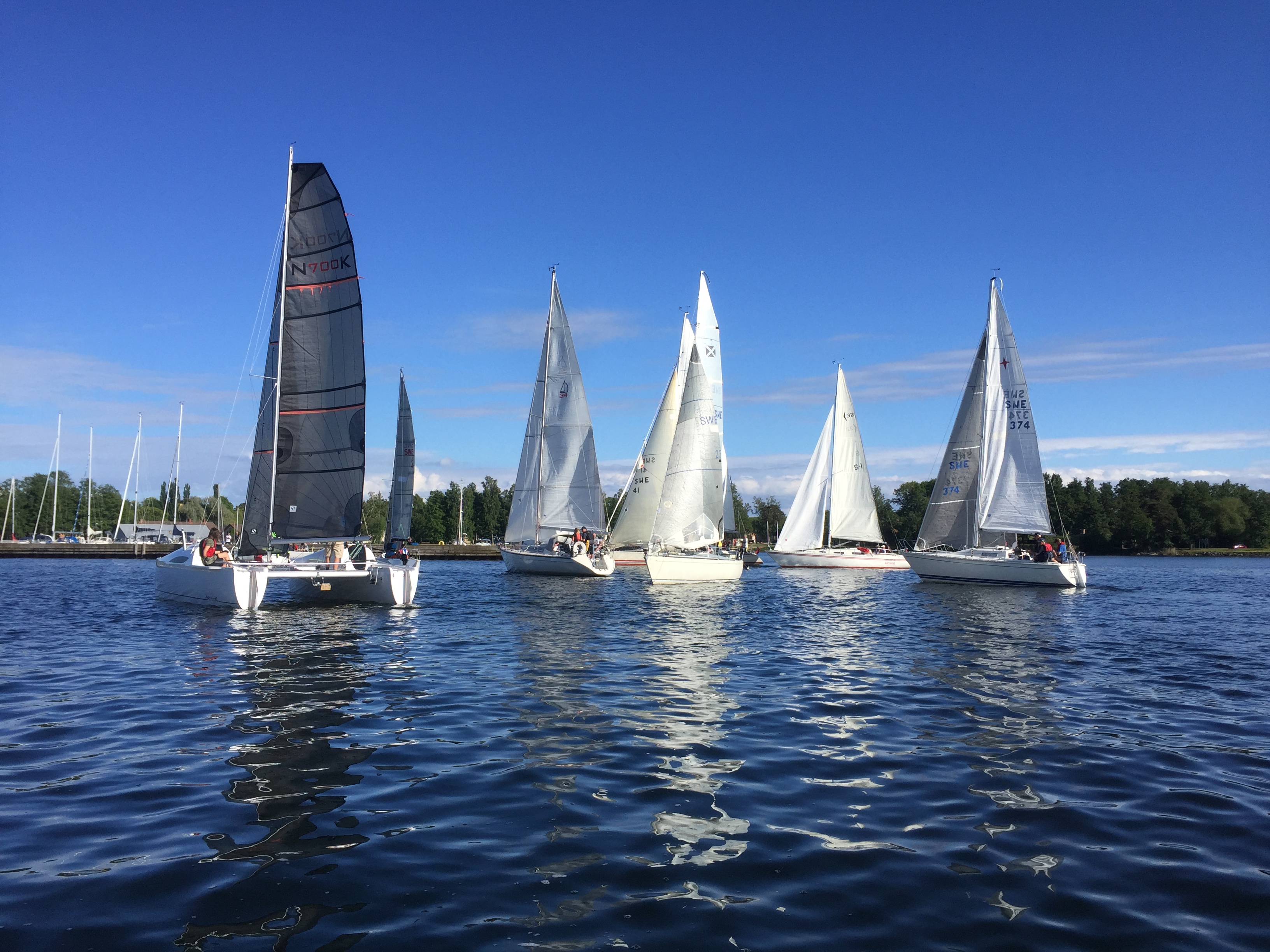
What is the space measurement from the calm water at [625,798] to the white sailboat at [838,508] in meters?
43.9

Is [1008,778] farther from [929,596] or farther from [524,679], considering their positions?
[929,596]

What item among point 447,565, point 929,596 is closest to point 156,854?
point 929,596

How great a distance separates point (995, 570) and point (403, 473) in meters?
35.6

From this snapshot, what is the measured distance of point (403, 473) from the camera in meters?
53.5

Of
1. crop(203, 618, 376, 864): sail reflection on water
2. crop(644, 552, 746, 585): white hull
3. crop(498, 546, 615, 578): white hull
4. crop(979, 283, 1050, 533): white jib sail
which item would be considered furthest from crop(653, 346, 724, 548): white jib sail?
crop(203, 618, 376, 864): sail reflection on water

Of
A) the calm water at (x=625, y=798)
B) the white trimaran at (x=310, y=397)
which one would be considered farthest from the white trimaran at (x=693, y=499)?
the calm water at (x=625, y=798)

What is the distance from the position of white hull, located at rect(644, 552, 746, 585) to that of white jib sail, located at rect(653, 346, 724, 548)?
710 mm

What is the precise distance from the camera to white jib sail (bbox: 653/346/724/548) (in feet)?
124

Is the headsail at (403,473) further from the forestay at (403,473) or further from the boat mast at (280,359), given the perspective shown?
the boat mast at (280,359)

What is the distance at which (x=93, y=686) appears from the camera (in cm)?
1257

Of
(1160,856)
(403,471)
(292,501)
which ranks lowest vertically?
(1160,856)

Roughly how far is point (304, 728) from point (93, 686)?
5041mm

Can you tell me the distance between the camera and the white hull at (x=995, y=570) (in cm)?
3772

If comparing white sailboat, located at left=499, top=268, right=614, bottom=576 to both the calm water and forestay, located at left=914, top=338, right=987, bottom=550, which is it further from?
the calm water
